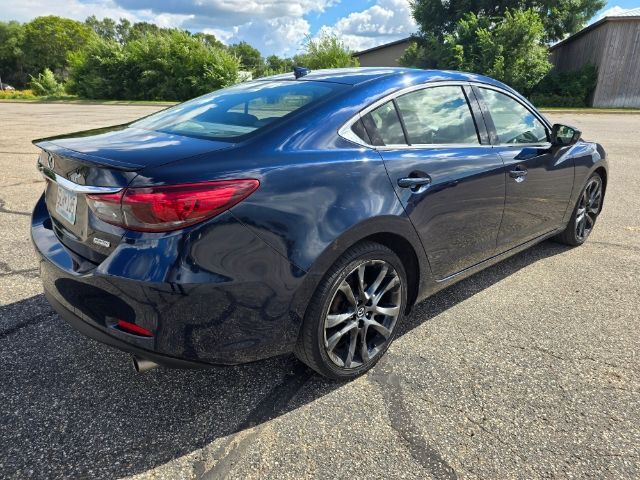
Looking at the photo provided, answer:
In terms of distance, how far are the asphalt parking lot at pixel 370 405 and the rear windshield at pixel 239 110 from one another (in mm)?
1294

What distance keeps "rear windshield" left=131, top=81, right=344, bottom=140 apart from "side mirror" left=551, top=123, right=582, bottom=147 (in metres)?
2.02

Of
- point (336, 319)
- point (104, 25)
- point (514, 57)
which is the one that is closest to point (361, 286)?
point (336, 319)

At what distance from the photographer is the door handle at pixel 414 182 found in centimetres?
246

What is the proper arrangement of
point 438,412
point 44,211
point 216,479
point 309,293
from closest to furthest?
point 216,479 < point 309,293 < point 438,412 < point 44,211

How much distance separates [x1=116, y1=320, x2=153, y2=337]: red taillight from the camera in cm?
196

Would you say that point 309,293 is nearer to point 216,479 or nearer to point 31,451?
point 216,479

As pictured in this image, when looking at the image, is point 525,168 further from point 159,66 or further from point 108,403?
point 159,66

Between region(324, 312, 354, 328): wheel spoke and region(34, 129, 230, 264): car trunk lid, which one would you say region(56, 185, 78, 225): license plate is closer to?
region(34, 129, 230, 264): car trunk lid

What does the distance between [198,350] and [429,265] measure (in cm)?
141

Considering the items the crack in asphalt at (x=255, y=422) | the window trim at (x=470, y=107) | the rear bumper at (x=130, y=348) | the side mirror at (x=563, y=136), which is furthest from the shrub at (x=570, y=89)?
the rear bumper at (x=130, y=348)

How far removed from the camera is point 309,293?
2148 millimetres

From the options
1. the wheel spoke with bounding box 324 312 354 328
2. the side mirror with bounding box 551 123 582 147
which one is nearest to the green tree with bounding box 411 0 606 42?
the side mirror with bounding box 551 123 582 147

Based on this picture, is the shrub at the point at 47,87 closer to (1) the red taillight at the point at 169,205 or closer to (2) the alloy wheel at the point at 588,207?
(2) the alloy wheel at the point at 588,207

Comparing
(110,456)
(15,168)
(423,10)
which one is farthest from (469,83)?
(423,10)
